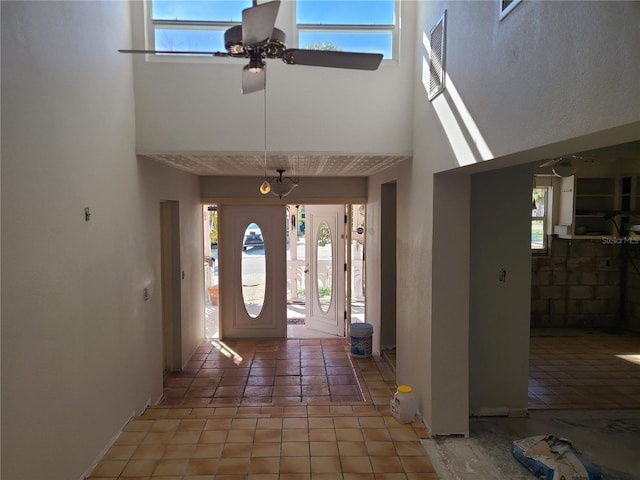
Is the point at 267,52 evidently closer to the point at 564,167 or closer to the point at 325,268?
the point at 564,167

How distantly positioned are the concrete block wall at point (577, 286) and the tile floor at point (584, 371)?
1.32 ft

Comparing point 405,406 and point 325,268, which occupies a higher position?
point 325,268

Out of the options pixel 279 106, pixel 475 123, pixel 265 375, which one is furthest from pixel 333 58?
pixel 265 375

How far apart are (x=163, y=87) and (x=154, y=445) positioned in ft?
8.87

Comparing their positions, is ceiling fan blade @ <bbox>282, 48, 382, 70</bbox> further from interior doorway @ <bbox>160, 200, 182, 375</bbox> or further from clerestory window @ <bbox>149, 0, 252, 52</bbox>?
interior doorway @ <bbox>160, 200, 182, 375</bbox>

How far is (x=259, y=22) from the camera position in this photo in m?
1.95

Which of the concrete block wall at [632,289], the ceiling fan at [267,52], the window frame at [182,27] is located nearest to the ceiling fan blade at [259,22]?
the ceiling fan at [267,52]

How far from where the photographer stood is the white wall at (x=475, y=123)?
151cm

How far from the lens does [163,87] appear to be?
3.71 m

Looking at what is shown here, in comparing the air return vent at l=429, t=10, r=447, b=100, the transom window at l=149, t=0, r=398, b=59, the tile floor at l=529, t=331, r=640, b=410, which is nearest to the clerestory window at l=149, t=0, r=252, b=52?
the transom window at l=149, t=0, r=398, b=59

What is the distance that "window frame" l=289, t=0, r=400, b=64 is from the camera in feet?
12.3

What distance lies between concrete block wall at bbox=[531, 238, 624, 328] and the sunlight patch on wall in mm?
4960

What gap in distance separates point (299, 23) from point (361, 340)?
354 centimetres

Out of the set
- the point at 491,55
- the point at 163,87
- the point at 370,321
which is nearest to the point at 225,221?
the point at 370,321
